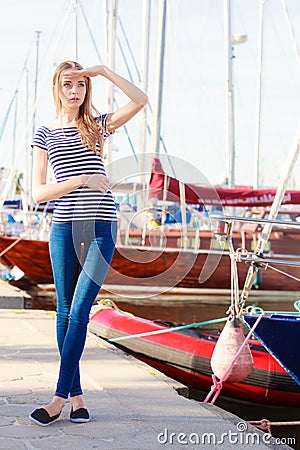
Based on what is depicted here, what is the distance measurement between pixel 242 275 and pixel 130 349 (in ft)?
33.7

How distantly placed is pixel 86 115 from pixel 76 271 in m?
0.79

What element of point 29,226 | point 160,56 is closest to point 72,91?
point 160,56

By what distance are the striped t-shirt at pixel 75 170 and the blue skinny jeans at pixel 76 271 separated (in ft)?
0.15

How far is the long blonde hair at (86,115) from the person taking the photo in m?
4.07

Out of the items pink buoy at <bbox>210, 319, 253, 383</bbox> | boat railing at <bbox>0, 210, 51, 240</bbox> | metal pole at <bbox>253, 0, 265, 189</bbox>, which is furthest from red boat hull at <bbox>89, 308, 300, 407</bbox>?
metal pole at <bbox>253, 0, 265, 189</bbox>

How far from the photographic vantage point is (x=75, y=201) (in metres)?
4.04

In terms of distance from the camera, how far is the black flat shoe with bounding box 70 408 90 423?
4.19m

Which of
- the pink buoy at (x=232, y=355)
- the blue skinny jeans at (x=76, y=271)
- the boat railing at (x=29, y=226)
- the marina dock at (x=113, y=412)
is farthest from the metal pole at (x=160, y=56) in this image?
the blue skinny jeans at (x=76, y=271)

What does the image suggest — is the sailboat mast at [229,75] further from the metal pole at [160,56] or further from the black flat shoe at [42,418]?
the black flat shoe at [42,418]

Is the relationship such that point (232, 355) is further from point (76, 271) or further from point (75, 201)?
point (75, 201)

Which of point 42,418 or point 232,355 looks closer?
point 42,418

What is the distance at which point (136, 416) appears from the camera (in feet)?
14.9

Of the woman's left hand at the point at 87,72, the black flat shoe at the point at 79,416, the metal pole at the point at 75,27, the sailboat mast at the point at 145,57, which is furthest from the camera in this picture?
the metal pole at the point at 75,27

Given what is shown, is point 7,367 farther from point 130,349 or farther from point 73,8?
point 73,8
